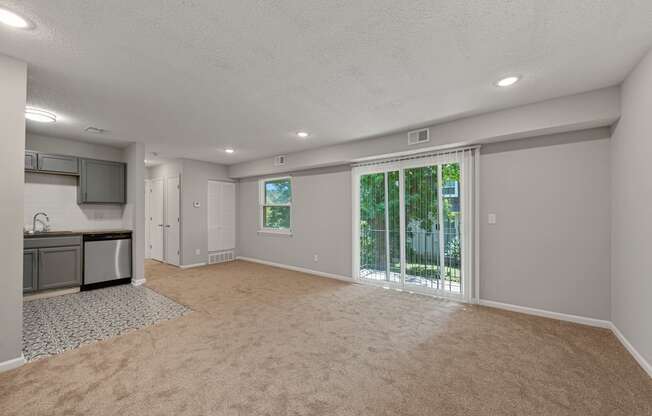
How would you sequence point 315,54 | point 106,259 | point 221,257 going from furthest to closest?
point 221,257, point 106,259, point 315,54

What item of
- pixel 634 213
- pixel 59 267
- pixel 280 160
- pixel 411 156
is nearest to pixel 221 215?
pixel 280 160

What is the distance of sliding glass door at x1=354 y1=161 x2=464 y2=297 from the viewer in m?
3.84

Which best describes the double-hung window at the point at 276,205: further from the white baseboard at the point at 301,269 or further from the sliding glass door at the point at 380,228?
the sliding glass door at the point at 380,228

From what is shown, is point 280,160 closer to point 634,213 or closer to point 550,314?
point 550,314

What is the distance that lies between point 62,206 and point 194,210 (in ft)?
7.32

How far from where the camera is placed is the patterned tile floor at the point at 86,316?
8.43 feet

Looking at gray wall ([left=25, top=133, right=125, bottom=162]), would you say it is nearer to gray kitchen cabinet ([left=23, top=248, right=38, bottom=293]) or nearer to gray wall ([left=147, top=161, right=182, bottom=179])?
gray wall ([left=147, top=161, right=182, bottom=179])

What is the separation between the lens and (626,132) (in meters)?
2.46

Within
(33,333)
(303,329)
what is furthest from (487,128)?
(33,333)

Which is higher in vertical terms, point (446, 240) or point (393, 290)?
point (446, 240)

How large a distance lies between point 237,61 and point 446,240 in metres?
3.45

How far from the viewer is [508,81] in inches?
97.3

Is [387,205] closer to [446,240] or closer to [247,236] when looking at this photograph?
[446,240]

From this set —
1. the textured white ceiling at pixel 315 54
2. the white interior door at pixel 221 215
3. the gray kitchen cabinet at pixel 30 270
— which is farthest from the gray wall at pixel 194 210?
the textured white ceiling at pixel 315 54
